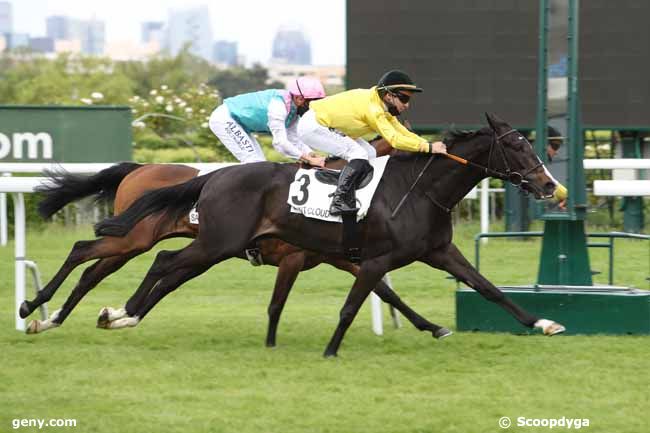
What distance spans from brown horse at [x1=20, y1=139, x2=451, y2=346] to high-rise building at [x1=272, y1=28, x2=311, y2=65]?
121 metres

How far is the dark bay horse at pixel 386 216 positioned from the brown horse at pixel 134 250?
13.7 inches

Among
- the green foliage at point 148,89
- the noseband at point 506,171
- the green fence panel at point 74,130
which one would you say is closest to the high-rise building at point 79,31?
the green foliage at point 148,89

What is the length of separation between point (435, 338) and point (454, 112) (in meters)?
4.62

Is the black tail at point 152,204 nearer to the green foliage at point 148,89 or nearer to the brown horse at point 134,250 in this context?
the brown horse at point 134,250

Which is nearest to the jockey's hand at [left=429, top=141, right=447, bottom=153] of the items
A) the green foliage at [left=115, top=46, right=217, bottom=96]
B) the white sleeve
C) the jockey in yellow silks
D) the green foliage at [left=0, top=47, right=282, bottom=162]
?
the jockey in yellow silks

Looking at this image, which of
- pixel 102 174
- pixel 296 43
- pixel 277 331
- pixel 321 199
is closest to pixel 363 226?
pixel 321 199

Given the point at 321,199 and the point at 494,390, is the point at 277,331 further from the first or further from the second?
the point at 494,390

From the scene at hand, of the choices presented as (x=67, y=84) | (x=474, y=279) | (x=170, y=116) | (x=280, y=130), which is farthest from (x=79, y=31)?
(x=474, y=279)

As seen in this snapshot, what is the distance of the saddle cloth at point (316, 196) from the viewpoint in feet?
20.9

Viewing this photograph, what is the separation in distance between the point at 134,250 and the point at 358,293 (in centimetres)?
142

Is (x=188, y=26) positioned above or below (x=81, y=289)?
above

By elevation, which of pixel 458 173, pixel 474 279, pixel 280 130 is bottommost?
pixel 474 279

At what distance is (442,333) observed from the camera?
22.4ft

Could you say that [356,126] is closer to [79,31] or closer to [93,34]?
[93,34]
